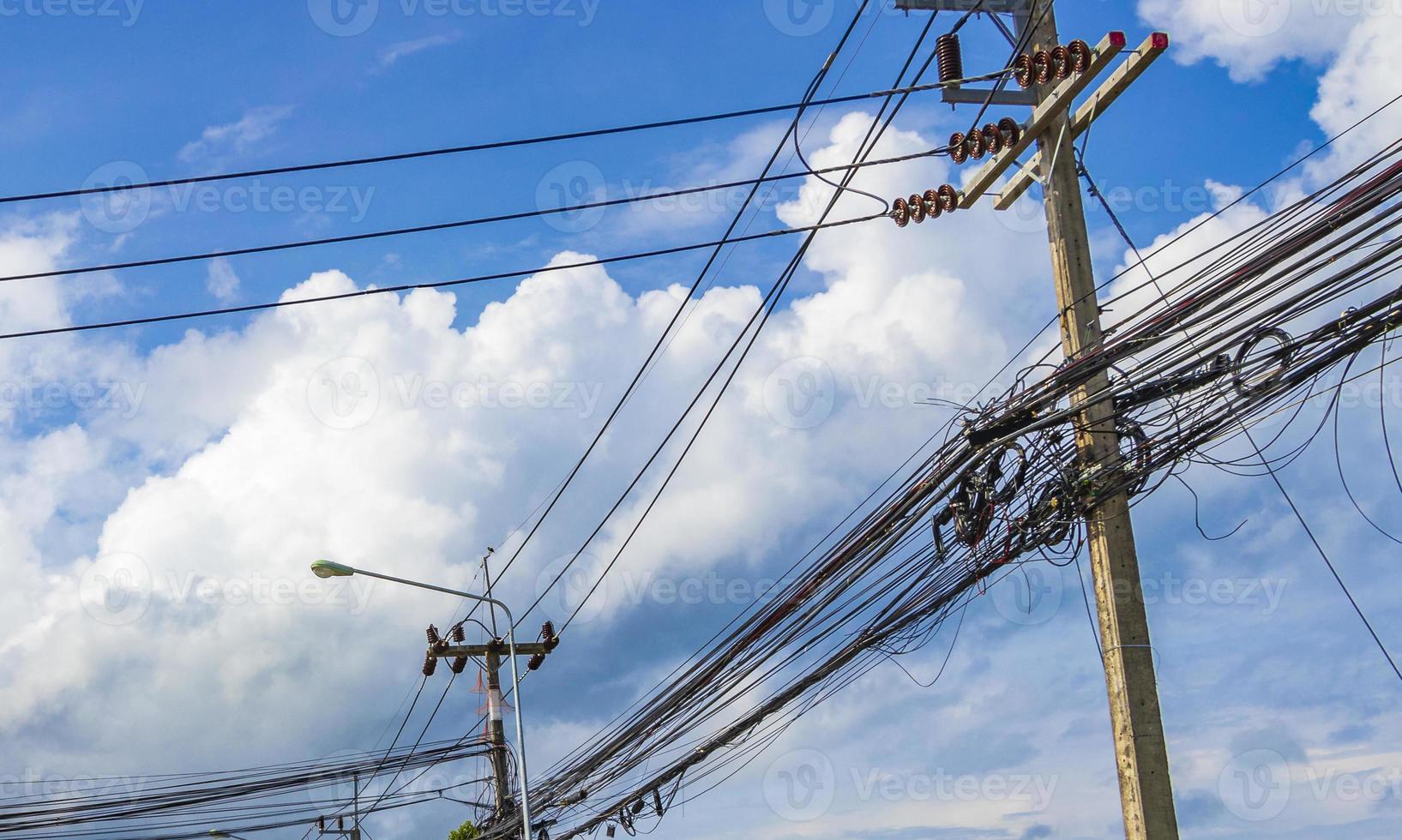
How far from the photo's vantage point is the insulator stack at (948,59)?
1185cm

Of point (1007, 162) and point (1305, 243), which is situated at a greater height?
point (1007, 162)

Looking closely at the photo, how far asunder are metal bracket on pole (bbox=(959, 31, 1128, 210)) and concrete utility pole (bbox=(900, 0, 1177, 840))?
0.01m

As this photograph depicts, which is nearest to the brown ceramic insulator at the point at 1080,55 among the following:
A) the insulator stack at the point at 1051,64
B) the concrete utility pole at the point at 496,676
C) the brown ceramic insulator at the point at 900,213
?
the insulator stack at the point at 1051,64

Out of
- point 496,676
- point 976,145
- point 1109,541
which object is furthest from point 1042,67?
point 496,676

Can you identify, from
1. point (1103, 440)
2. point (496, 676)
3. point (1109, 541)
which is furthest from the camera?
point (496, 676)

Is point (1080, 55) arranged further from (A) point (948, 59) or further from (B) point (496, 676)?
(B) point (496, 676)

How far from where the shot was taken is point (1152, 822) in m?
9.80

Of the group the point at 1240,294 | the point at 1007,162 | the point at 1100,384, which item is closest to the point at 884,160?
the point at 1007,162

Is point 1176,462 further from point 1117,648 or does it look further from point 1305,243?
point 1305,243

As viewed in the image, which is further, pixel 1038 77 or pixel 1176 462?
pixel 1038 77

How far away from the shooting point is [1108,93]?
1081 centimetres

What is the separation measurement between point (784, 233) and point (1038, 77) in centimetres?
336

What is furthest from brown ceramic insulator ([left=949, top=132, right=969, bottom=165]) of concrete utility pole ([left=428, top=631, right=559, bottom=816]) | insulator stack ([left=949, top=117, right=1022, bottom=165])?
concrete utility pole ([left=428, top=631, right=559, bottom=816])

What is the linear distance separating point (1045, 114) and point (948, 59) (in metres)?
1.04
